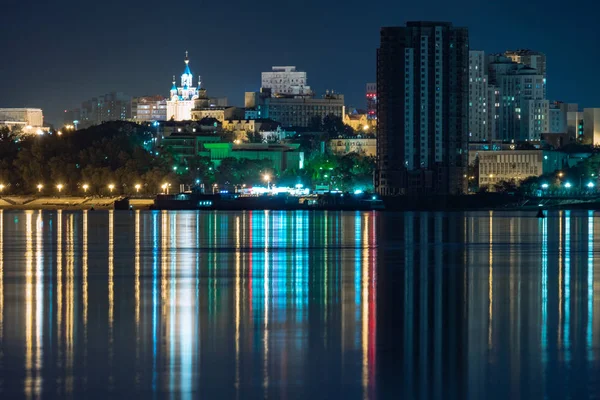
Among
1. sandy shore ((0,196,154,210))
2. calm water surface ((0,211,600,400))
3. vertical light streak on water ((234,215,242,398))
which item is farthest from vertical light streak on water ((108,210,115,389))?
sandy shore ((0,196,154,210))

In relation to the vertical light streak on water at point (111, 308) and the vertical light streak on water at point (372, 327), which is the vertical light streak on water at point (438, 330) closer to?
the vertical light streak on water at point (372, 327)

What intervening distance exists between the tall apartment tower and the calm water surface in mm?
100250

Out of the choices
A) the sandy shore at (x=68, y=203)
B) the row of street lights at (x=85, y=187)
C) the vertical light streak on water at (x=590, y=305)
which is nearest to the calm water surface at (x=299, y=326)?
the vertical light streak on water at (x=590, y=305)

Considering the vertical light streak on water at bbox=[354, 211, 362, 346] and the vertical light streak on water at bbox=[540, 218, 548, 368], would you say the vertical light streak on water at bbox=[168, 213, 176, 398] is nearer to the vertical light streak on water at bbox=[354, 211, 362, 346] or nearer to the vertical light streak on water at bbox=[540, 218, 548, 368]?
the vertical light streak on water at bbox=[354, 211, 362, 346]

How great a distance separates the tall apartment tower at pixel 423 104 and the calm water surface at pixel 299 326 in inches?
3947

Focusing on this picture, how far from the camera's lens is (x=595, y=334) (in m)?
23.6

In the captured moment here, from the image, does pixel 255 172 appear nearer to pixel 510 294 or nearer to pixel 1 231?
pixel 1 231

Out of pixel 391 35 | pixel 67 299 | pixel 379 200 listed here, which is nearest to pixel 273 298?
pixel 67 299

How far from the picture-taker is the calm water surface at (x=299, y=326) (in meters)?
18.9

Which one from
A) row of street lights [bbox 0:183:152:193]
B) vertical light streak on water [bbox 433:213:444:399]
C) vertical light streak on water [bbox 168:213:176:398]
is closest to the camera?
vertical light streak on water [bbox 433:213:444:399]

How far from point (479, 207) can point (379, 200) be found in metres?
11.3

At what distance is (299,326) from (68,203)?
385 ft

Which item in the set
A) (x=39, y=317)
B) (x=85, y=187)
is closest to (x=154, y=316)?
(x=39, y=317)

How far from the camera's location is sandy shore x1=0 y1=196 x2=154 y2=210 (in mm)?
136500
